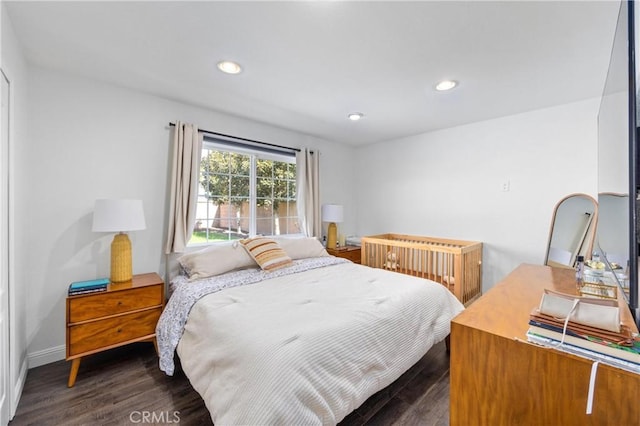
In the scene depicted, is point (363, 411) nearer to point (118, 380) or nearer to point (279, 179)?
point (118, 380)

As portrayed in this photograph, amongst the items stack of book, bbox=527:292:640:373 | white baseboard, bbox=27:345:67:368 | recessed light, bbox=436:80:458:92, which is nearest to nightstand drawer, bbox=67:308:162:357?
white baseboard, bbox=27:345:67:368

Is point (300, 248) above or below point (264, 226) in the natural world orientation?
below

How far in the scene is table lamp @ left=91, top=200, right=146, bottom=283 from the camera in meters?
2.05

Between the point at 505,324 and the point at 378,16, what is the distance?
1642 mm

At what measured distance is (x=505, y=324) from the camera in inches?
44.1

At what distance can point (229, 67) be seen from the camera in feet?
6.75

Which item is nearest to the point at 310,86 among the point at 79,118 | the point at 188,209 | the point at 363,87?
the point at 363,87

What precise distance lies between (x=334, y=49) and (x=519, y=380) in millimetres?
1973

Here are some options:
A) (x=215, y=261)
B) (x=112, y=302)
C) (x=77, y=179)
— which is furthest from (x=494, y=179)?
(x=77, y=179)

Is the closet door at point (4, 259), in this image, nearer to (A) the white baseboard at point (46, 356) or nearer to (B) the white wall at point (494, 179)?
(A) the white baseboard at point (46, 356)

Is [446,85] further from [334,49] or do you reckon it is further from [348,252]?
[348,252]

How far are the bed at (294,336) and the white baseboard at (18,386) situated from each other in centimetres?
77

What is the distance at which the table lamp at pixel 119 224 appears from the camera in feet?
6.74

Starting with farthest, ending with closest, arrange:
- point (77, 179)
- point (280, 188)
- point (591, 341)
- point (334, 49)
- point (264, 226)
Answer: point (280, 188)
point (264, 226)
point (77, 179)
point (334, 49)
point (591, 341)
